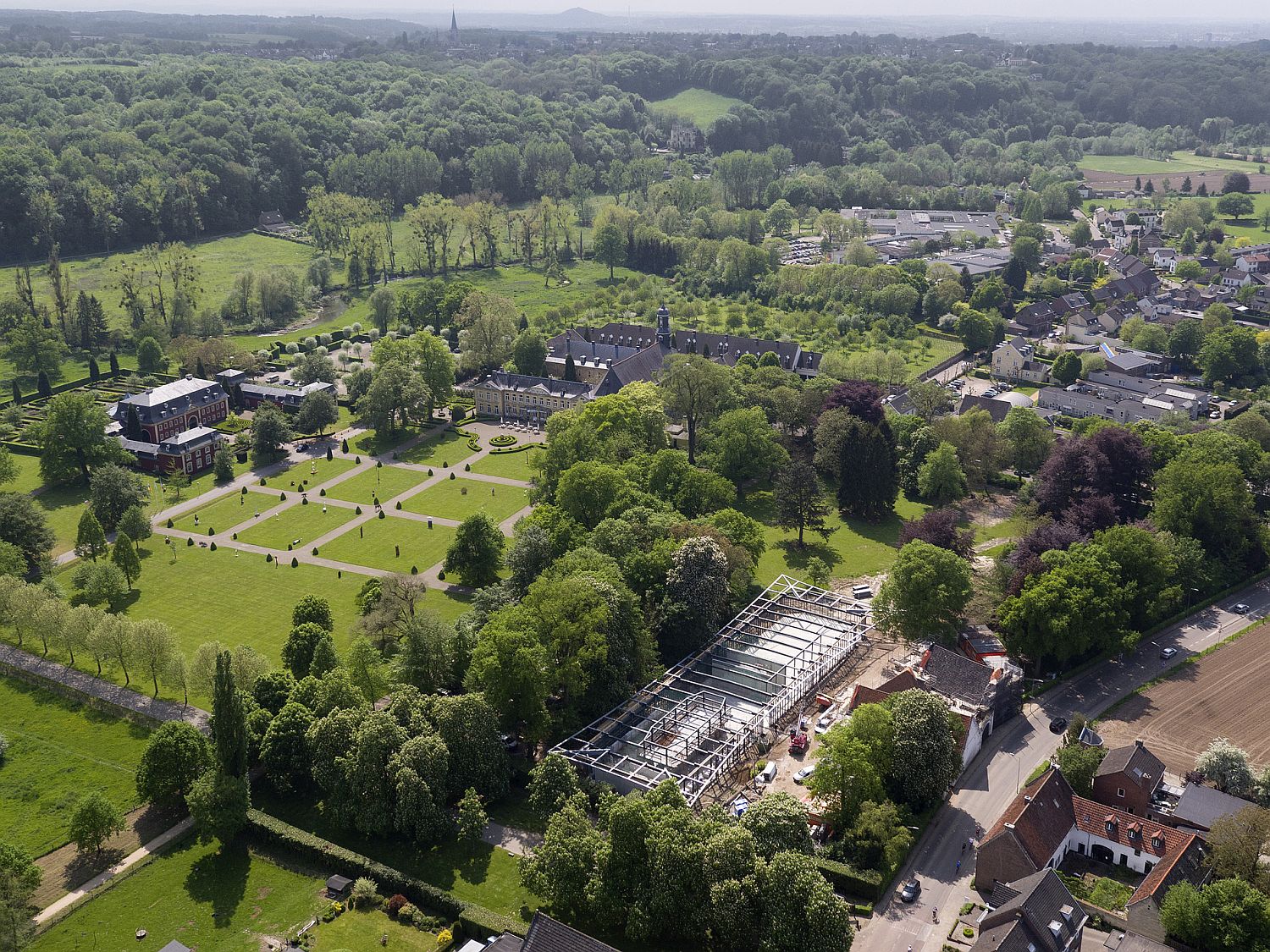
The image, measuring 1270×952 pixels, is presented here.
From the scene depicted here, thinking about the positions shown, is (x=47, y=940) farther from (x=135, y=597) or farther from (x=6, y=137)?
(x=6, y=137)

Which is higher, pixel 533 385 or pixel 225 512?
pixel 533 385

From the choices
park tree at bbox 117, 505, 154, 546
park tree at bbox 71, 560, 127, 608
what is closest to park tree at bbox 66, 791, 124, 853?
park tree at bbox 71, 560, 127, 608

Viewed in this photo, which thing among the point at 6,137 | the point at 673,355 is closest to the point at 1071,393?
the point at 673,355

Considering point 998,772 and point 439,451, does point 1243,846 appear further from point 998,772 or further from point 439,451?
point 439,451

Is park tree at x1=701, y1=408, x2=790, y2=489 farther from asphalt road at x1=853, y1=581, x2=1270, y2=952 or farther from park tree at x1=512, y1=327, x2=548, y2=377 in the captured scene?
asphalt road at x1=853, y1=581, x2=1270, y2=952

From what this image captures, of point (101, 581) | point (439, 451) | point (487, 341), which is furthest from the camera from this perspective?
point (487, 341)

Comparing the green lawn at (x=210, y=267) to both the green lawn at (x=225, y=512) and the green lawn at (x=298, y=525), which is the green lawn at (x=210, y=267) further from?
the green lawn at (x=298, y=525)

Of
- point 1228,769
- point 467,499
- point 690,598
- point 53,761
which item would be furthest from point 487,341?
point 1228,769
